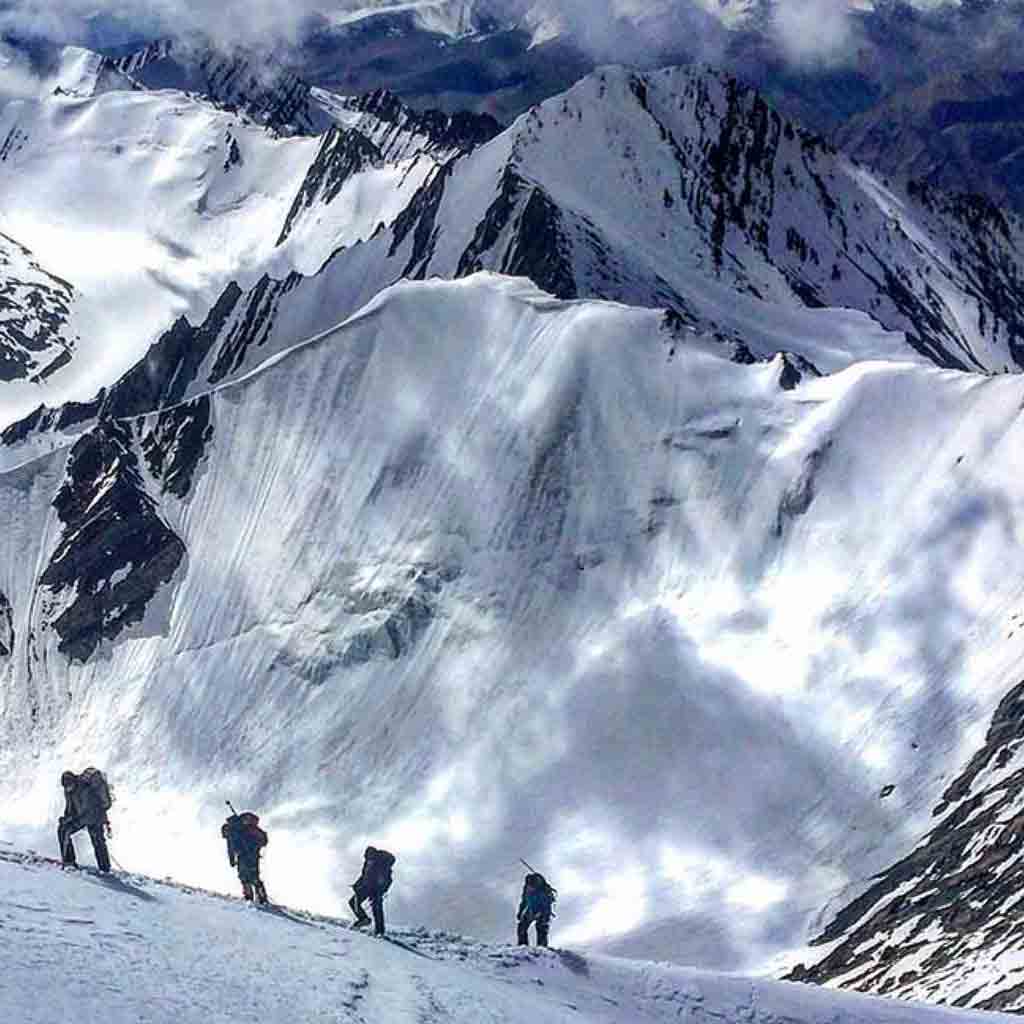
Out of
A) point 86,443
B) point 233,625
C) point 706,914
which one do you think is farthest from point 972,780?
point 86,443

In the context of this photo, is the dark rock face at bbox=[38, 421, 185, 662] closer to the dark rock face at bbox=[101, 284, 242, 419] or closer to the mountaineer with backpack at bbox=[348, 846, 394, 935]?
the dark rock face at bbox=[101, 284, 242, 419]

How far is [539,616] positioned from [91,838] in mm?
72129

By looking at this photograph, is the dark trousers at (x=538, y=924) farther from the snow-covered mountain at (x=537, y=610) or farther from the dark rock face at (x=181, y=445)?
the dark rock face at (x=181, y=445)

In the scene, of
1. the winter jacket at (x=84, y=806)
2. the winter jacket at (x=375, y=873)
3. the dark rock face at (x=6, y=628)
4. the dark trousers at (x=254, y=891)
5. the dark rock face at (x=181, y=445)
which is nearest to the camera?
the winter jacket at (x=84, y=806)

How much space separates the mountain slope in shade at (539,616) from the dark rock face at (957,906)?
3738 mm

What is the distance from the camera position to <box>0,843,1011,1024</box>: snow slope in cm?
3562

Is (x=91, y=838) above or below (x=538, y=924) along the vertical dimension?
below

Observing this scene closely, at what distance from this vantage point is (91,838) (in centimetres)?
4403

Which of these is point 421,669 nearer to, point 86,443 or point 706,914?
point 706,914

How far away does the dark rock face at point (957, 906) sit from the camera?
184 ft

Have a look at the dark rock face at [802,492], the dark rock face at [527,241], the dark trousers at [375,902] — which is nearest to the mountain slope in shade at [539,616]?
the dark rock face at [802,492]

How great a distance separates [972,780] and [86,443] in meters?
91.0

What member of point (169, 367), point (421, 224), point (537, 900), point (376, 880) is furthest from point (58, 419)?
point (376, 880)

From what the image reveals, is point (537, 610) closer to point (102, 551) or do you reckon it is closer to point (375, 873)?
point (102, 551)
